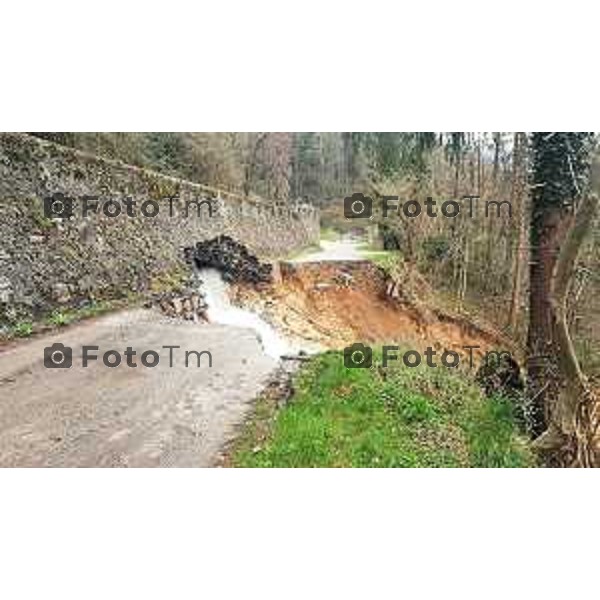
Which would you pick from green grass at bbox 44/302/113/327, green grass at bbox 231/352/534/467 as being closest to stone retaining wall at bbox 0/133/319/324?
green grass at bbox 44/302/113/327

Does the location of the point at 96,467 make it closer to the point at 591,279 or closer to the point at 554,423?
the point at 554,423

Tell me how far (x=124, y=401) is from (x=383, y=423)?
1768 millimetres

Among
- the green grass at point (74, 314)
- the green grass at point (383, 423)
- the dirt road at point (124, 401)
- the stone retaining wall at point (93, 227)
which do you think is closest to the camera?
→ the dirt road at point (124, 401)

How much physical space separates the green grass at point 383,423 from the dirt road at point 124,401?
0.96ft

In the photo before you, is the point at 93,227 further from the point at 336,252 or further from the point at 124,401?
the point at 336,252

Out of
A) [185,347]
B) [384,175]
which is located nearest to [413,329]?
[384,175]

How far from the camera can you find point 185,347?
5289mm

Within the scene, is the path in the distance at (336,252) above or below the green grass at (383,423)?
above

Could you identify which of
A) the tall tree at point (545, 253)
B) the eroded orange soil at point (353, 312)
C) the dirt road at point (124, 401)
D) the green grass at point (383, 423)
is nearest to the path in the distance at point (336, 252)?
the eroded orange soil at point (353, 312)

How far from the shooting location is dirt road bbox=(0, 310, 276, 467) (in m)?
4.79

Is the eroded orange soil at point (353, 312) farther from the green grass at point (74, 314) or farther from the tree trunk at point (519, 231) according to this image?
the green grass at point (74, 314)

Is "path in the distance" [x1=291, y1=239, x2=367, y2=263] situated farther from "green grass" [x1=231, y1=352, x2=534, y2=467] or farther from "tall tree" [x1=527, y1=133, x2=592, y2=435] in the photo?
"tall tree" [x1=527, y1=133, x2=592, y2=435]

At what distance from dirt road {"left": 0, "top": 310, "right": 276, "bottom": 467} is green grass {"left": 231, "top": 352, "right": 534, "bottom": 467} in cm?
29

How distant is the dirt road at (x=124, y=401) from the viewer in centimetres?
479
